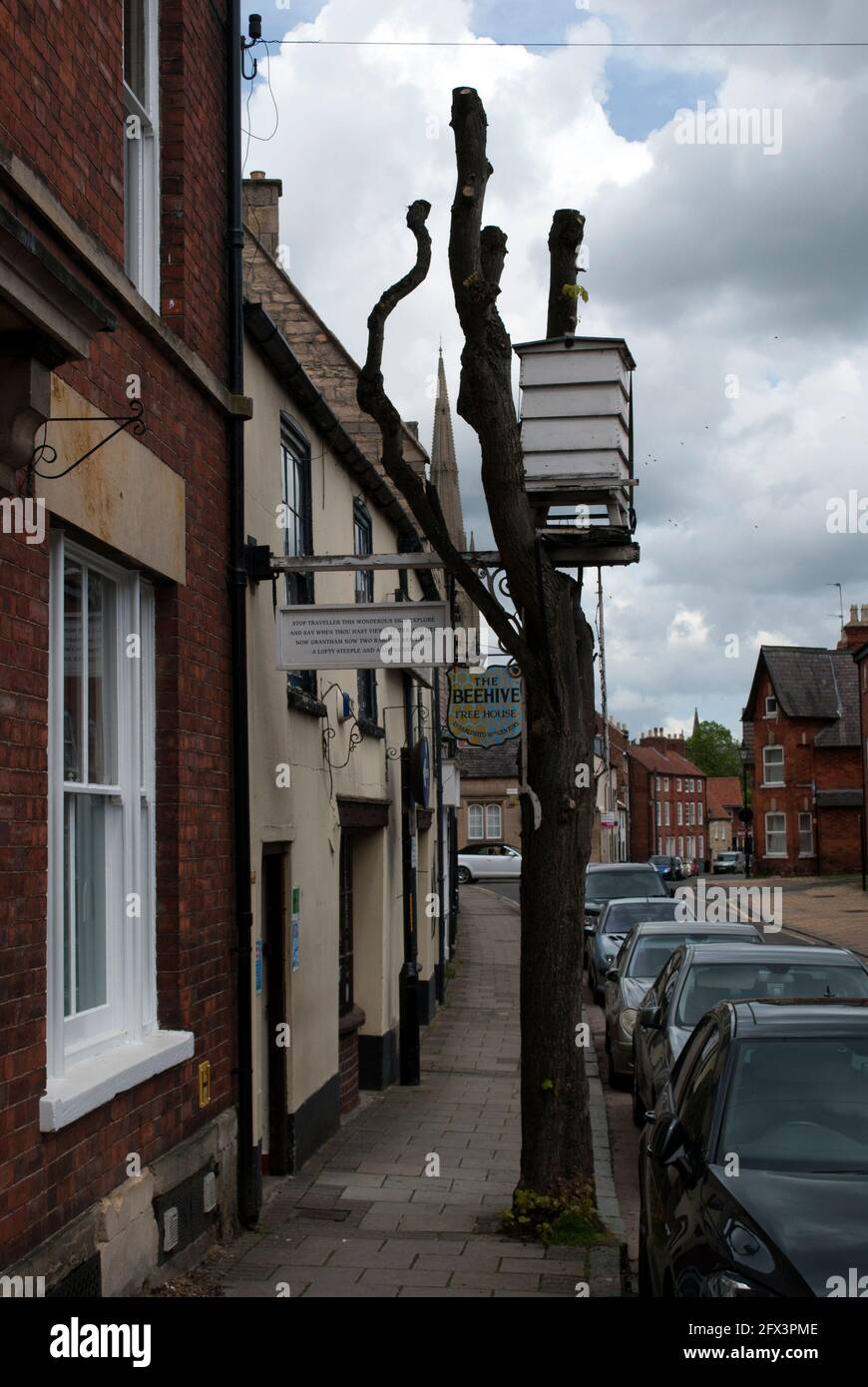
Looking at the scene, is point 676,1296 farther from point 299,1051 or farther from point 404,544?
point 404,544

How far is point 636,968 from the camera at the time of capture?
15.2 metres

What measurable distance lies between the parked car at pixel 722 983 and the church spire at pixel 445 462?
1615 inches

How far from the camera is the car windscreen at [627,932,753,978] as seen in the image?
15.0 metres

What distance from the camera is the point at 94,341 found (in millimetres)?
6375

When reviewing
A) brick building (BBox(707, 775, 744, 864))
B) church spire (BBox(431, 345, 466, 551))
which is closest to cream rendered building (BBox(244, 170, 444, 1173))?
church spire (BBox(431, 345, 466, 551))

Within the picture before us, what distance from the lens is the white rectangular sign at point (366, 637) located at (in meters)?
8.95

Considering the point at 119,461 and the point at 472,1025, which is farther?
the point at 472,1025

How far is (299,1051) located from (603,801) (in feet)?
193

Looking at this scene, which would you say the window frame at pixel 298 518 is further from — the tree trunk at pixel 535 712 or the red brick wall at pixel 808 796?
the red brick wall at pixel 808 796

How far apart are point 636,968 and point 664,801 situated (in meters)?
84.5

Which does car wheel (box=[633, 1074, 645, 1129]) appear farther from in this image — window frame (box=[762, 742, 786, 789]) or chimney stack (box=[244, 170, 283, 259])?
window frame (box=[762, 742, 786, 789])

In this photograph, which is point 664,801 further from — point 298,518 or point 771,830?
point 298,518

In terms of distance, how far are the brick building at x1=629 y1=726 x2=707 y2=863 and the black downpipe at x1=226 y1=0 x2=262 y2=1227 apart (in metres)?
76.1
